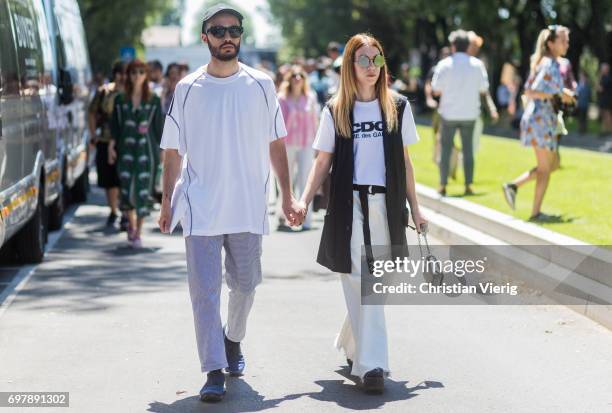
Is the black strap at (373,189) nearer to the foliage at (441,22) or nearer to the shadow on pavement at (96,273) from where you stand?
the shadow on pavement at (96,273)

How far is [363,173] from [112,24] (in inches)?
1725

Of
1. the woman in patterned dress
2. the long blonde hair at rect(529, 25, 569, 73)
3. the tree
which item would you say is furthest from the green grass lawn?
the tree

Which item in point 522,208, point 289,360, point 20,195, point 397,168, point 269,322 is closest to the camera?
point 397,168

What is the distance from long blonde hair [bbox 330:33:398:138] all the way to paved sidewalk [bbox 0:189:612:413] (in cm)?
133

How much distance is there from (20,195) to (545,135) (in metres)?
4.79

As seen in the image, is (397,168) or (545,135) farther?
(545,135)

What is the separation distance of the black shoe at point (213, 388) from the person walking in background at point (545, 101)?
6.28 meters

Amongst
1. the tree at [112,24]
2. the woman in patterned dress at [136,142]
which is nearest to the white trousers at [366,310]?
the woman in patterned dress at [136,142]

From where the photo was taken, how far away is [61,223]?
1470cm

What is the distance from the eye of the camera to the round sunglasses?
682 centimetres

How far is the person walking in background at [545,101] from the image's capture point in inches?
482

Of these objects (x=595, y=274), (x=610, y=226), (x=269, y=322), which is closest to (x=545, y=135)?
(x=610, y=226)

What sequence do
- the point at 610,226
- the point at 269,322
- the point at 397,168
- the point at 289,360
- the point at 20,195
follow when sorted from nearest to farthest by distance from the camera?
1. the point at 397,168
2. the point at 289,360
3. the point at 269,322
4. the point at 20,195
5. the point at 610,226

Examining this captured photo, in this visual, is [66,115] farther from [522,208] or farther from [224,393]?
[224,393]
